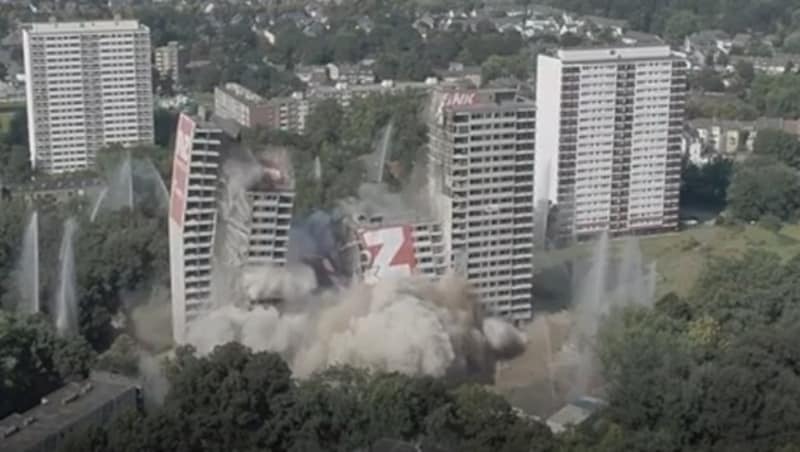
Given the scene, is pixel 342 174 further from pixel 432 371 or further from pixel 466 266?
pixel 432 371

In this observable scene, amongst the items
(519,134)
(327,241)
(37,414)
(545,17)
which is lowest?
(37,414)

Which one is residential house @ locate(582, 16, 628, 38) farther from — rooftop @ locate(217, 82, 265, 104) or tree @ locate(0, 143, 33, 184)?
tree @ locate(0, 143, 33, 184)

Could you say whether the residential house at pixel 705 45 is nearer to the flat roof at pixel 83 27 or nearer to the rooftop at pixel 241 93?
the rooftop at pixel 241 93

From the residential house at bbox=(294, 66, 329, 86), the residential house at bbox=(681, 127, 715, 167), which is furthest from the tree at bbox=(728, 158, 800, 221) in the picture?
the residential house at bbox=(294, 66, 329, 86)

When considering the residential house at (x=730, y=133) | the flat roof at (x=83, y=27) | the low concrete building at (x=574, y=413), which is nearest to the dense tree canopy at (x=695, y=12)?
the residential house at (x=730, y=133)

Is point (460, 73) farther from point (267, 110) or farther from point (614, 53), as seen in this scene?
point (614, 53)

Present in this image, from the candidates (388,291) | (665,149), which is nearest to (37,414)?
(388,291)
